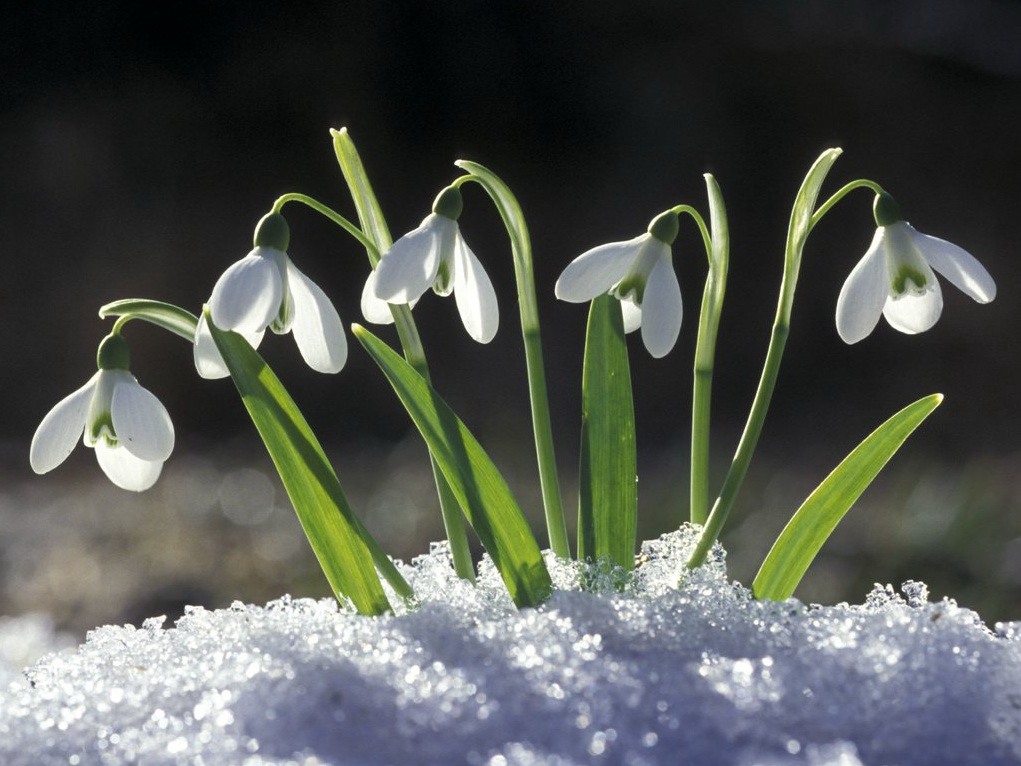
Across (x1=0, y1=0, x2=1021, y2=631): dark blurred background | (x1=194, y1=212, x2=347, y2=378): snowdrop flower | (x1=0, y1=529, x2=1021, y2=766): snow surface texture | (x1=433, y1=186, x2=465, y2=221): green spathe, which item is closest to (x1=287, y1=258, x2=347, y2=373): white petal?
(x1=194, y1=212, x2=347, y2=378): snowdrop flower

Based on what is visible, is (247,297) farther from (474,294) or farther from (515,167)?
(515,167)

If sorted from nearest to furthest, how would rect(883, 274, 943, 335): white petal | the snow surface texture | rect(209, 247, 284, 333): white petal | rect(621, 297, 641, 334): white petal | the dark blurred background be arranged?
the snow surface texture → rect(209, 247, 284, 333): white petal → rect(883, 274, 943, 335): white petal → rect(621, 297, 641, 334): white petal → the dark blurred background

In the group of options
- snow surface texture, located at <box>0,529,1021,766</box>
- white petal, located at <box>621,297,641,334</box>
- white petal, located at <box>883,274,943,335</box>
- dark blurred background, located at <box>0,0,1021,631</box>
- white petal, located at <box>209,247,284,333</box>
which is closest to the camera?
snow surface texture, located at <box>0,529,1021,766</box>

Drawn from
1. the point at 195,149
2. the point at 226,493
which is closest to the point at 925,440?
the point at 226,493

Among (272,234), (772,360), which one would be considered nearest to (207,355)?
(272,234)

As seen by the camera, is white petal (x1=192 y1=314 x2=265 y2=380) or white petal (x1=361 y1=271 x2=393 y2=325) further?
white petal (x1=361 y1=271 x2=393 y2=325)

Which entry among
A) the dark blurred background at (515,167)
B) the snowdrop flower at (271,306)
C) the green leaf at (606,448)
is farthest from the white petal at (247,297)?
the dark blurred background at (515,167)

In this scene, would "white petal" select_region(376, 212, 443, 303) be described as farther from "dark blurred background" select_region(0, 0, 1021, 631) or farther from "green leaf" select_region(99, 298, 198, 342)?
"dark blurred background" select_region(0, 0, 1021, 631)
